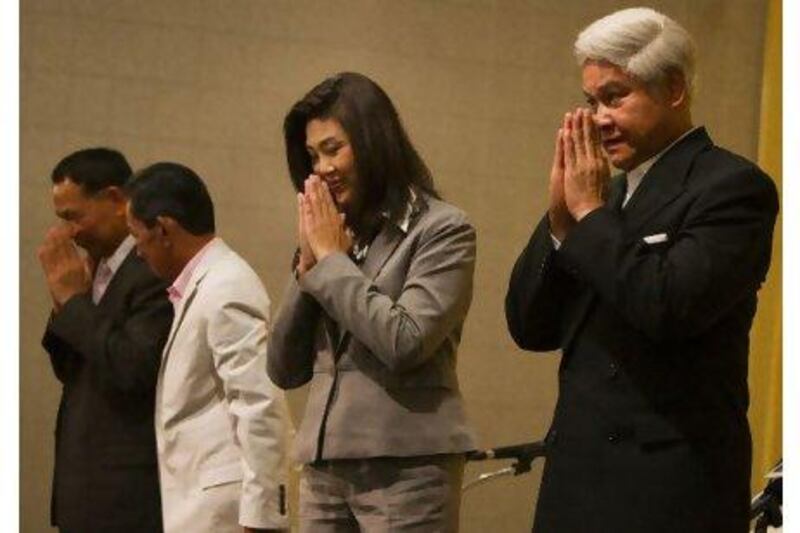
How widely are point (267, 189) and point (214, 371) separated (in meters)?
1.87

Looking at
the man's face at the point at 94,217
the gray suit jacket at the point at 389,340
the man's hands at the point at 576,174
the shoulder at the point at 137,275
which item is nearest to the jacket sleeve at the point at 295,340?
the gray suit jacket at the point at 389,340

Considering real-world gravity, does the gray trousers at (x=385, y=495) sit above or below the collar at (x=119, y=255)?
below

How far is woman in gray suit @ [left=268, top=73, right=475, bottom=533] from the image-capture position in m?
2.08

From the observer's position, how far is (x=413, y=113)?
4.62 meters

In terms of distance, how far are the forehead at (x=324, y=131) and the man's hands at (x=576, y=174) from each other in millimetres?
492

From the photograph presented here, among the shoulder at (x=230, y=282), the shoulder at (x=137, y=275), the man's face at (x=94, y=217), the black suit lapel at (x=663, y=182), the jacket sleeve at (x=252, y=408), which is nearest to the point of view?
the black suit lapel at (x=663, y=182)

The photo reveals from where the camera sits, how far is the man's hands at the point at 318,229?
2211 mm

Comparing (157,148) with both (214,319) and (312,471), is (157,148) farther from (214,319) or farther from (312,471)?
(312,471)

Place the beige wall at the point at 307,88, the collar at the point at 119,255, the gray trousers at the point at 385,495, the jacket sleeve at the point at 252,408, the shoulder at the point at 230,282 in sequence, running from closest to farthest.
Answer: the gray trousers at the point at 385,495, the jacket sleeve at the point at 252,408, the shoulder at the point at 230,282, the collar at the point at 119,255, the beige wall at the point at 307,88

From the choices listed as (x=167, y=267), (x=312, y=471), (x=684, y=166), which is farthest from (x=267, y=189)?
(x=684, y=166)

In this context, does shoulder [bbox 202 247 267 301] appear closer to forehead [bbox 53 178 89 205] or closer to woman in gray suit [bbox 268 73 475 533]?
woman in gray suit [bbox 268 73 475 533]

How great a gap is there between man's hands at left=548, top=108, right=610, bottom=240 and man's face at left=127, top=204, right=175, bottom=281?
120 centimetres

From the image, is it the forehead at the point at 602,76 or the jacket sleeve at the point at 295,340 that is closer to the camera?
the forehead at the point at 602,76

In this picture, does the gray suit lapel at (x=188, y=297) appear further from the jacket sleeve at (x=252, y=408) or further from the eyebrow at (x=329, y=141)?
the eyebrow at (x=329, y=141)
